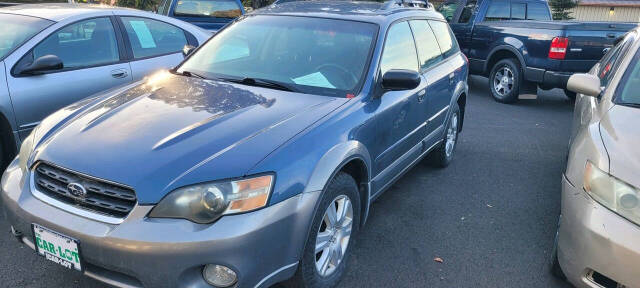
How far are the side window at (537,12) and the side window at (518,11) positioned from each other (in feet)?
0.32

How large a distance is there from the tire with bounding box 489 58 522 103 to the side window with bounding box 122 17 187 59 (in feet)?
18.2

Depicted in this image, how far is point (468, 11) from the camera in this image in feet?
31.7

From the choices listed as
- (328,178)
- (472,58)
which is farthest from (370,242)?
(472,58)

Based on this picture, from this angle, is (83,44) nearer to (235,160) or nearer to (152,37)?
(152,37)

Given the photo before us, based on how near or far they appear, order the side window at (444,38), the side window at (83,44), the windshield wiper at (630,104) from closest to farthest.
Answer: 1. the windshield wiper at (630,104)
2. the side window at (83,44)
3. the side window at (444,38)

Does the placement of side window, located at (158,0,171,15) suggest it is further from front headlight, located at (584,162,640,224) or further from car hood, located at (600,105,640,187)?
front headlight, located at (584,162,640,224)

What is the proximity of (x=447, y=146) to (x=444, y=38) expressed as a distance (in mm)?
1074

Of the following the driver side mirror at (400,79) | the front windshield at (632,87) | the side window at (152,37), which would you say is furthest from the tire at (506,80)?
the driver side mirror at (400,79)

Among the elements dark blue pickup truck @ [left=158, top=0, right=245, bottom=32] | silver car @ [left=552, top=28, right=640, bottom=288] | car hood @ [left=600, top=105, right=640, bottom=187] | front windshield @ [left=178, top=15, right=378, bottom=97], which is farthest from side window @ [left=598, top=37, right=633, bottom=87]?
dark blue pickup truck @ [left=158, top=0, right=245, bottom=32]

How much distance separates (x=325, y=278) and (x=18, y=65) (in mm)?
3014

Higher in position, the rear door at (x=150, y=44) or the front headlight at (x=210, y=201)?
the rear door at (x=150, y=44)

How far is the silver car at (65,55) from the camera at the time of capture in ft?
12.9

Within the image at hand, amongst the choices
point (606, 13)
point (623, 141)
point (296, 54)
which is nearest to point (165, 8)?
point (296, 54)

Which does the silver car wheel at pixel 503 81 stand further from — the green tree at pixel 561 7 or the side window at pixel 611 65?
the green tree at pixel 561 7
